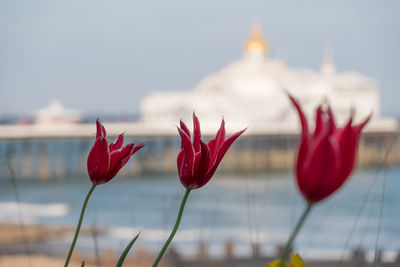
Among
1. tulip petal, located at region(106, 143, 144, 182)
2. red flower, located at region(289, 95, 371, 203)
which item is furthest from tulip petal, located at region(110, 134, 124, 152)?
red flower, located at region(289, 95, 371, 203)

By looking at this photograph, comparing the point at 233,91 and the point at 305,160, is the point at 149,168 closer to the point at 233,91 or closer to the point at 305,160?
the point at 233,91

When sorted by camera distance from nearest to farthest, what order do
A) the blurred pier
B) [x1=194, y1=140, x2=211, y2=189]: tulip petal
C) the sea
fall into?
[x1=194, y1=140, x2=211, y2=189]: tulip petal
the sea
the blurred pier

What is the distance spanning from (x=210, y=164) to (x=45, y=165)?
19797mm

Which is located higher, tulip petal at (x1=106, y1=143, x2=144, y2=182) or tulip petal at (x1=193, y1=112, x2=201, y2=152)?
tulip petal at (x1=193, y1=112, x2=201, y2=152)

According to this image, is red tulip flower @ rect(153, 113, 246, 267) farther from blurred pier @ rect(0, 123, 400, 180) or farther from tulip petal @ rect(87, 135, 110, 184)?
blurred pier @ rect(0, 123, 400, 180)

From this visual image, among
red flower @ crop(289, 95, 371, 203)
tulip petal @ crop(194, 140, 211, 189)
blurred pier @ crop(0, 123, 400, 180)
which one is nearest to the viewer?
red flower @ crop(289, 95, 371, 203)

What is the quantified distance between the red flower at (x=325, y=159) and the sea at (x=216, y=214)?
4728 mm

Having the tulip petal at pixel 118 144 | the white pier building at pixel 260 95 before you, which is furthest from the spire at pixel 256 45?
the tulip petal at pixel 118 144

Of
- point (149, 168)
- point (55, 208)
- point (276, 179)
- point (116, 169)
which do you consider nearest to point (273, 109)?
point (276, 179)

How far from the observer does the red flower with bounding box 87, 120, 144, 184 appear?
534 mm

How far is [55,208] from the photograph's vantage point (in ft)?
45.5

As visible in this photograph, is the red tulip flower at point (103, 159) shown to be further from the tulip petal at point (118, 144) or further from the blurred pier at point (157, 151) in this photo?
the blurred pier at point (157, 151)

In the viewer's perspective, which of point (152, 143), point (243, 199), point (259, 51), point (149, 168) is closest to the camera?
point (243, 199)

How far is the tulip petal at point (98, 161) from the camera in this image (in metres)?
0.53
